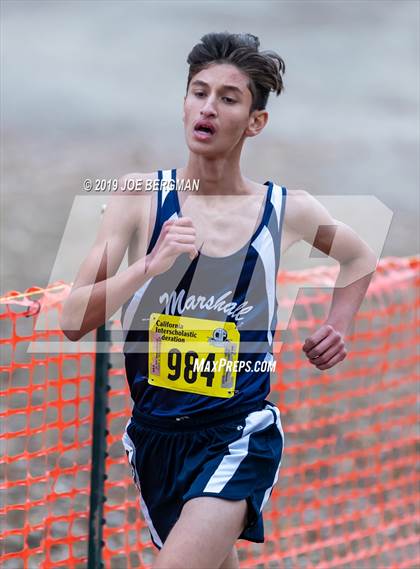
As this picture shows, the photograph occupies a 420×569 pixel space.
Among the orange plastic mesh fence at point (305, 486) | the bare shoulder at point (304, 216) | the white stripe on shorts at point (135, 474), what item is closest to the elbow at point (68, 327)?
the white stripe on shorts at point (135, 474)

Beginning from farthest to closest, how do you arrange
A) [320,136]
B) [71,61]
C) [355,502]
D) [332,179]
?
[71,61], [320,136], [332,179], [355,502]

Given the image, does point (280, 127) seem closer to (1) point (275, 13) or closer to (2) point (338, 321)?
(1) point (275, 13)

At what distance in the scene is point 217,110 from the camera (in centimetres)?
393

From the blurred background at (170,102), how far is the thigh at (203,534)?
20.8 ft

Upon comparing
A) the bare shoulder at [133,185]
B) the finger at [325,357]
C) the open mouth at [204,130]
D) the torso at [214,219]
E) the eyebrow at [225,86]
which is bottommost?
the finger at [325,357]

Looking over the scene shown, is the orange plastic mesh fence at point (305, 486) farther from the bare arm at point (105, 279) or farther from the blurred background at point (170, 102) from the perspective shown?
the blurred background at point (170, 102)

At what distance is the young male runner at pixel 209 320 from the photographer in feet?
12.6

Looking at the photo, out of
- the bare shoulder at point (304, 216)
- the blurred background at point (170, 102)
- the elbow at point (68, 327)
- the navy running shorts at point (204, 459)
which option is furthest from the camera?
the blurred background at point (170, 102)

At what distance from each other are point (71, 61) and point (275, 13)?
10.4ft

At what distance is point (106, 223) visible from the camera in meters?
3.85

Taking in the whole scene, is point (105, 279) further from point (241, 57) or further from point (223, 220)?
point (241, 57)

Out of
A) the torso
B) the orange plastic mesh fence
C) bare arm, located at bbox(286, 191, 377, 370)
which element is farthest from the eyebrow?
the orange plastic mesh fence

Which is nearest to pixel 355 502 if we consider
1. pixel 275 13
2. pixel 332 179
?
pixel 332 179

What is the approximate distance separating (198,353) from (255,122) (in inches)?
33.7
